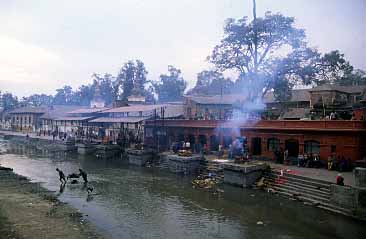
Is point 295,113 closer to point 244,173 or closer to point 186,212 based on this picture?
point 244,173

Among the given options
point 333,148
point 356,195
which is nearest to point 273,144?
point 333,148

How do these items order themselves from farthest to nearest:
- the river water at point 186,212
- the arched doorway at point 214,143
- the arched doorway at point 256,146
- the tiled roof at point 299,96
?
the tiled roof at point 299,96 < the arched doorway at point 214,143 < the arched doorway at point 256,146 < the river water at point 186,212

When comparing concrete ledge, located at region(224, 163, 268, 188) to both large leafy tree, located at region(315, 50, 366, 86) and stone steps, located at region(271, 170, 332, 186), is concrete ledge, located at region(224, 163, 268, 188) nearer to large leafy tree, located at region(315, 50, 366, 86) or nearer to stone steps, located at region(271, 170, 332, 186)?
stone steps, located at region(271, 170, 332, 186)

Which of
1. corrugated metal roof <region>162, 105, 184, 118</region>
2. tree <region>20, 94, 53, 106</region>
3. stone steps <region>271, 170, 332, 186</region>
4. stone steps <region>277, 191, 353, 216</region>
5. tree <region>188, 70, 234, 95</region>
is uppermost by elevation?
tree <region>20, 94, 53, 106</region>

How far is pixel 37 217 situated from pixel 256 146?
882 inches

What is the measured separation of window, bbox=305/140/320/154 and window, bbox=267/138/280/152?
293cm

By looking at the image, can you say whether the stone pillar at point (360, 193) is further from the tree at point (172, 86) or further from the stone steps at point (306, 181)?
the tree at point (172, 86)

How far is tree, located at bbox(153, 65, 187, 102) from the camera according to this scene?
93750 mm

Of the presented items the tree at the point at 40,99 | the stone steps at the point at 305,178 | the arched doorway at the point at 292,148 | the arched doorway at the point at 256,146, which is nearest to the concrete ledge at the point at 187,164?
the arched doorway at the point at 256,146

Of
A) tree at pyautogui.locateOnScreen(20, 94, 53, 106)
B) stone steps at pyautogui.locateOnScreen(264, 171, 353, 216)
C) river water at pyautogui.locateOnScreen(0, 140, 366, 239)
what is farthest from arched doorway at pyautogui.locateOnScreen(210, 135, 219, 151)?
tree at pyautogui.locateOnScreen(20, 94, 53, 106)

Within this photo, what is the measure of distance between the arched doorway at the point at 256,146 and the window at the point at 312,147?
19.0ft

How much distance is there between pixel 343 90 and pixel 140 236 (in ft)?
119

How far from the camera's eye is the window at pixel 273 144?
32075 mm

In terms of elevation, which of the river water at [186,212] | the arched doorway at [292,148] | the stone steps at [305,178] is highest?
the arched doorway at [292,148]
